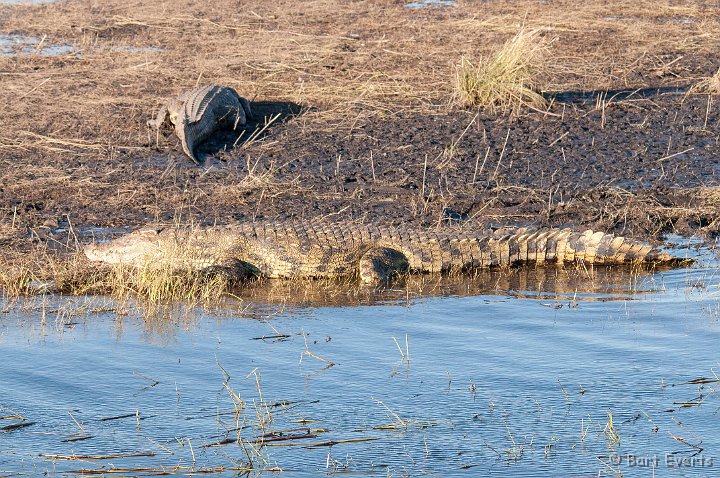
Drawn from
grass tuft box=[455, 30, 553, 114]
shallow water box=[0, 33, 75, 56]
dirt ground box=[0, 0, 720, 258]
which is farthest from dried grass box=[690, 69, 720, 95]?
shallow water box=[0, 33, 75, 56]

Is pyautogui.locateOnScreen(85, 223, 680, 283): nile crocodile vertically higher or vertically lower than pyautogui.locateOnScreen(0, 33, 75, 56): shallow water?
lower

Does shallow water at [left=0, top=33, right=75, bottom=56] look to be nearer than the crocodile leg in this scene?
No

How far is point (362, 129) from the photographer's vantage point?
34.2 ft

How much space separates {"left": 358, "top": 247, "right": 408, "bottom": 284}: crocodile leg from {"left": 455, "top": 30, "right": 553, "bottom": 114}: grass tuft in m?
3.70

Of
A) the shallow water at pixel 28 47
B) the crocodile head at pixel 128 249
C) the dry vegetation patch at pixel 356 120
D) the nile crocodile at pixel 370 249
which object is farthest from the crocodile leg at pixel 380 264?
the shallow water at pixel 28 47

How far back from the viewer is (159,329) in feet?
20.2

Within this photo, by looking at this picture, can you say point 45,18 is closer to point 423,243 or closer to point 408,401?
point 423,243

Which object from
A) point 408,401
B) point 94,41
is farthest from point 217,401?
point 94,41

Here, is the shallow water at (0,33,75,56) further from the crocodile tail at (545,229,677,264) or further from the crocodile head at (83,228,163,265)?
the crocodile tail at (545,229,677,264)

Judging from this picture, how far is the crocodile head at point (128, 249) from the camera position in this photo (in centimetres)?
724

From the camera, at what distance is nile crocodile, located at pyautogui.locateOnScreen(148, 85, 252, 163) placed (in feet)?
32.9

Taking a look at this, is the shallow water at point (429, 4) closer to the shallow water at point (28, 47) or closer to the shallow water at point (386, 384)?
the shallow water at point (28, 47)

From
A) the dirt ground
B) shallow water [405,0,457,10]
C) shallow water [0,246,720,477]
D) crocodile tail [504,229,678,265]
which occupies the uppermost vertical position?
shallow water [405,0,457,10]

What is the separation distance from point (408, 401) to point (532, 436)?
2.12 ft
